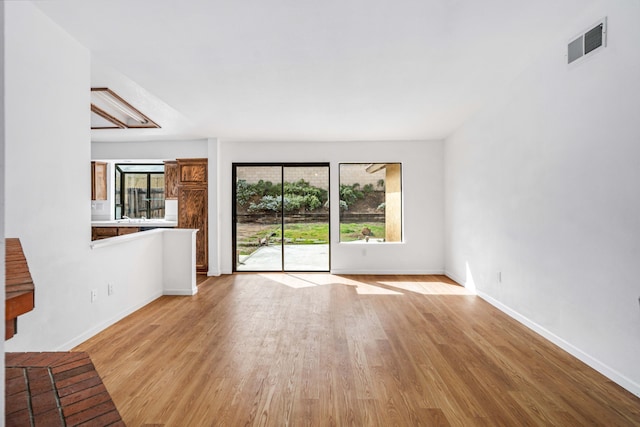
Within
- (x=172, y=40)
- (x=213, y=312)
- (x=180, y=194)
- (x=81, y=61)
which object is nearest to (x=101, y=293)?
(x=213, y=312)

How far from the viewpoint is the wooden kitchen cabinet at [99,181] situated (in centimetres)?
713

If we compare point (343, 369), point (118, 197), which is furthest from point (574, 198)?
point (118, 197)

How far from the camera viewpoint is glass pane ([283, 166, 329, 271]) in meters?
6.53

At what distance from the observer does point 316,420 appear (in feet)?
6.55

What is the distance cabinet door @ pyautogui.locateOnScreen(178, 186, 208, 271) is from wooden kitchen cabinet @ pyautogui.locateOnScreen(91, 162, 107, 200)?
213cm

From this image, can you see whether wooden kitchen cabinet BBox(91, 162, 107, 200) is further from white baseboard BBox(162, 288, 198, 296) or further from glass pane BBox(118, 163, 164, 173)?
white baseboard BBox(162, 288, 198, 296)

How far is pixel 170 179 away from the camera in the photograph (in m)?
6.78

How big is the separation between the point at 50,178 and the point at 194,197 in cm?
380

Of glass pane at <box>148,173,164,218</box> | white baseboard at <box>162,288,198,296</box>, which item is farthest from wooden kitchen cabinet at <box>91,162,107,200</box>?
white baseboard at <box>162,288,198,296</box>

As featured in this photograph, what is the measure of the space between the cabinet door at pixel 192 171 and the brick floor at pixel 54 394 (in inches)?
221

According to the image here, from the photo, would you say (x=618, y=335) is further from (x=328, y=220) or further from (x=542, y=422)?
(x=328, y=220)

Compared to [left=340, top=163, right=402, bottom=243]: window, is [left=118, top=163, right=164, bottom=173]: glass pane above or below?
above

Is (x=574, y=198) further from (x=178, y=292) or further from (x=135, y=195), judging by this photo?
(x=135, y=195)

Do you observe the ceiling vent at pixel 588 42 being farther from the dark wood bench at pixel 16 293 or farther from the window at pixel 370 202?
the window at pixel 370 202
